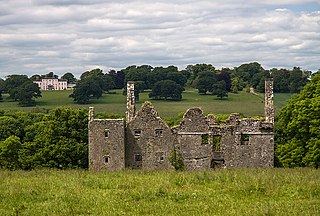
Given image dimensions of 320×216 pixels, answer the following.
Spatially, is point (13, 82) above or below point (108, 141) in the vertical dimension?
above

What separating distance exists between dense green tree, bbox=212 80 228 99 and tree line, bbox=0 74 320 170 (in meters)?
49.2

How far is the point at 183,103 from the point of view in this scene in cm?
10275

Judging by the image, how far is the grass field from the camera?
90688 millimetres

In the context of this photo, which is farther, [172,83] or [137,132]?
[172,83]

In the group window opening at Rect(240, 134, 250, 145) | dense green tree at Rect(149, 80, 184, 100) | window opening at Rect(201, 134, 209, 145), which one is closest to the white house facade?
dense green tree at Rect(149, 80, 184, 100)

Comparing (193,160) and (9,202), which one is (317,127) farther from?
(9,202)

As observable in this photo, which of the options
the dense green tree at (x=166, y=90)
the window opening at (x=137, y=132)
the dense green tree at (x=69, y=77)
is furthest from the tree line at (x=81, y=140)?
the dense green tree at (x=69, y=77)

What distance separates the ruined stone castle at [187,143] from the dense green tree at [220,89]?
227ft

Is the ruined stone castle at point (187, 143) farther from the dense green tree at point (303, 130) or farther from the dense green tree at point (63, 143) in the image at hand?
the dense green tree at point (63, 143)

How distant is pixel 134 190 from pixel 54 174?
19.5ft

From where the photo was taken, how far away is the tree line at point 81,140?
42.8 m

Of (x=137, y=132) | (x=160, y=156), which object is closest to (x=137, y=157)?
(x=160, y=156)

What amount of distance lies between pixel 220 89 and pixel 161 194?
311 ft

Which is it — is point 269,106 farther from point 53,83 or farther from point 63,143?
point 53,83
